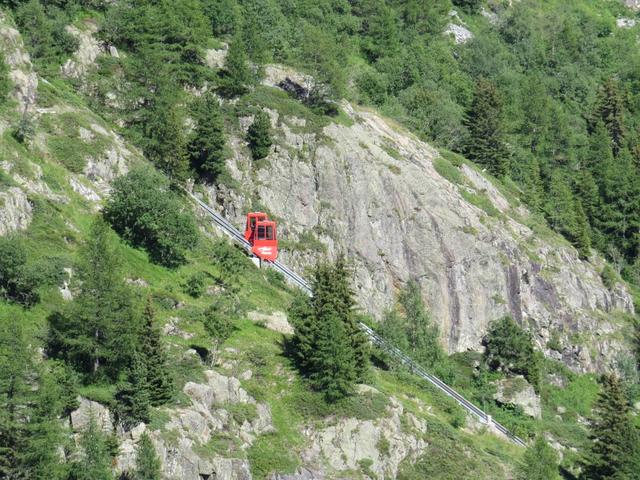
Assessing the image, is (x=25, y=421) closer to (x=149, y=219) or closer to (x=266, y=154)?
(x=149, y=219)

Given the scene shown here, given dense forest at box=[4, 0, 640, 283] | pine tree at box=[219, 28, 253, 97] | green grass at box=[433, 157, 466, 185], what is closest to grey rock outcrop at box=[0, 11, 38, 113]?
dense forest at box=[4, 0, 640, 283]

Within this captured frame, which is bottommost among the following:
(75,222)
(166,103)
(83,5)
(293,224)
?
(75,222)

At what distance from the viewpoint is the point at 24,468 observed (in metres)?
53.5

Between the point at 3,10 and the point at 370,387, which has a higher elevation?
the point at 3,10

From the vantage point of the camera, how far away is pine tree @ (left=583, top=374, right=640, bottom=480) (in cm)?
7900

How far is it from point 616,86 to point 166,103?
82.9 metres

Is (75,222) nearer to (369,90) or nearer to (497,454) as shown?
(497,454)

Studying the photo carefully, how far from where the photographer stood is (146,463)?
57.3 meters

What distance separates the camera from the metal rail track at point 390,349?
8662 centimetres

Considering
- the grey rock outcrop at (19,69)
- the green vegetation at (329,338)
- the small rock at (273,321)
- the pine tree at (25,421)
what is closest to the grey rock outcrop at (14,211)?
the grey rock outcrop at (19,69)

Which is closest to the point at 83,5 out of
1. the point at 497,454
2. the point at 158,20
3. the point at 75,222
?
the point at 158,20

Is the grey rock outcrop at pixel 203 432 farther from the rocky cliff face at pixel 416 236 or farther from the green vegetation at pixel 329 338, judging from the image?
the rocky cliff face at pixel 416 236

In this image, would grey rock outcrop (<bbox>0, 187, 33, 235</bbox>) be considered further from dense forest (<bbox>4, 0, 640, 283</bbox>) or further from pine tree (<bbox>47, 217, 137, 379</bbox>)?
dense forest (<bbox>4, 0, 640, 283</bbox>)

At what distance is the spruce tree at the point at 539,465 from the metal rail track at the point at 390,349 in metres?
8.89
